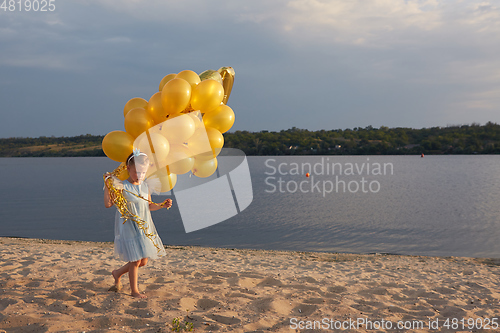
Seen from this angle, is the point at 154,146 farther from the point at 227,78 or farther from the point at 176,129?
the point at 227,78

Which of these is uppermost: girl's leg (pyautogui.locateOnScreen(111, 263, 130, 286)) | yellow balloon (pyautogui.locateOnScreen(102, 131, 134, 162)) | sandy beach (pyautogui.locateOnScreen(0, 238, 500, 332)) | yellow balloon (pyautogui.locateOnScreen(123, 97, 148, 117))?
yellow balloon (pyautogui.locateOnScreen(123, 97, 148, 117))

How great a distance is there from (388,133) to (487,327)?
114295 millimetres

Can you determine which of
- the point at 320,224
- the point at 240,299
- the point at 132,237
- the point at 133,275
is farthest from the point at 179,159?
the point at 320,224

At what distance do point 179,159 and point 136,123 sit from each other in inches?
28.2

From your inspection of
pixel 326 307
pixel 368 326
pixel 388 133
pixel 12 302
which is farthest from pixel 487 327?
pixel 388 133

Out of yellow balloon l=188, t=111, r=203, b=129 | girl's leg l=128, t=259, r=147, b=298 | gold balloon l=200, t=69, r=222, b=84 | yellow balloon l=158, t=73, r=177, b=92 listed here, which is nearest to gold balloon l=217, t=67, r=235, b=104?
gold balloon l=200, t=69, r=222, b=84

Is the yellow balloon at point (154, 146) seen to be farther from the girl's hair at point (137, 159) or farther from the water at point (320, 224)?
the water at point (320, 224)

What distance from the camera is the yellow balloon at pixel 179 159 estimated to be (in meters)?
4.71

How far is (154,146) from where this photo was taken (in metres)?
4.41

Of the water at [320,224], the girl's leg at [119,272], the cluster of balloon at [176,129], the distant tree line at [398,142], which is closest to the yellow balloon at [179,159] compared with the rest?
the cluster of balloon at [176,129]

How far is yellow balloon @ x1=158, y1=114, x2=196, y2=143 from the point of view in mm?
4531

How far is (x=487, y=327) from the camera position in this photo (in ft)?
13.6

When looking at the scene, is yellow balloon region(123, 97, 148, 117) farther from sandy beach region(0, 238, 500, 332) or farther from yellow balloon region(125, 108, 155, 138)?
sandy beach region(0, 238, 500, 332)

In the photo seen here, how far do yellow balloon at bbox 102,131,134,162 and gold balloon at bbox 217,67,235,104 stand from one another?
67.5 inches
